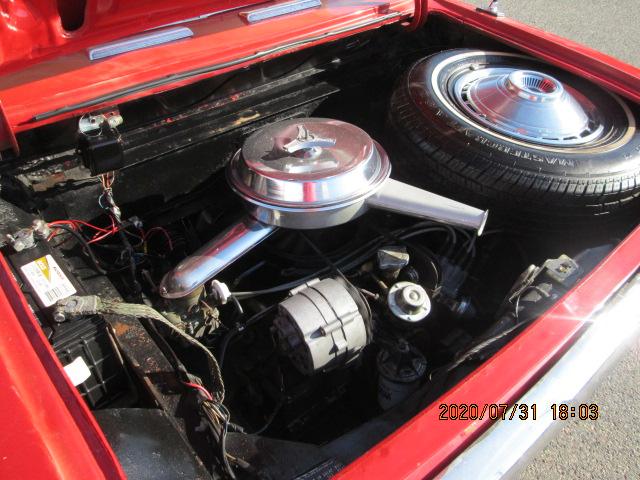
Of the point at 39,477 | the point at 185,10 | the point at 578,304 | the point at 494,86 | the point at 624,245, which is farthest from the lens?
the point at 494,86

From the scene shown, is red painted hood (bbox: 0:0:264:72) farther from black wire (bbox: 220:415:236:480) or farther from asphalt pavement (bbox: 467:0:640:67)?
asphalt pavement (bbox: 467:0:640:67)

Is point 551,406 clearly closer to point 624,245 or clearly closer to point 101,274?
point 624,245

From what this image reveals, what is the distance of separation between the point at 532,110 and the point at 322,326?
0.99 metres

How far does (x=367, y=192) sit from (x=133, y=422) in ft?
2.38

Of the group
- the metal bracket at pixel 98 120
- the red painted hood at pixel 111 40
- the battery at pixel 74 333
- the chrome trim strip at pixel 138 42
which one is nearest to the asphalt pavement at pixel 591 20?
the red painted hood at pixel 111 40

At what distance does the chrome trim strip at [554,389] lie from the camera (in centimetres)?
95

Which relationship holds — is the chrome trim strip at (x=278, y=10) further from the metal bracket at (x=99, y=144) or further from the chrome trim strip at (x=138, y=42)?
the metal bracket at (x=99, y=144)

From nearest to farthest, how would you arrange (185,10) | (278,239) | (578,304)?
(578,304) → (278,239) → (185,10)

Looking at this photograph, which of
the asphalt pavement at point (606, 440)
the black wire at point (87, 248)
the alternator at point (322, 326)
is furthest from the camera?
the asphalt pavement at point (606, 440)

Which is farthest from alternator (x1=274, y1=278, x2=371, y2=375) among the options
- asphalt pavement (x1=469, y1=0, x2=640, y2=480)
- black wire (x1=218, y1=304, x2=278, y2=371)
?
asphalt pavement (x1=469, y1=0, x2=640, y2=480)

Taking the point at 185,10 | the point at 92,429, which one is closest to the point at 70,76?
the point at 185,10

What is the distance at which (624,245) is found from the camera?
126 centimetres

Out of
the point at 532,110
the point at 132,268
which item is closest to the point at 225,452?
the point at 132,268

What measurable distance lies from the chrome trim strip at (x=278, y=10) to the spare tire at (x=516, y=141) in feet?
1.36
